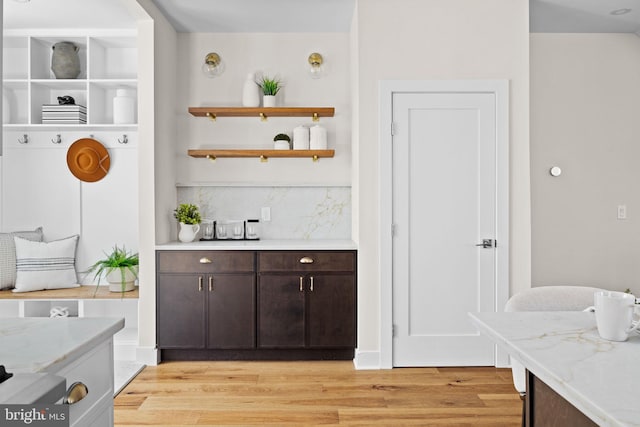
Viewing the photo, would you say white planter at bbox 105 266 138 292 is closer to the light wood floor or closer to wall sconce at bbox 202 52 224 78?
the light wood floor

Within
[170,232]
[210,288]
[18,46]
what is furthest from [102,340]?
[18,46]

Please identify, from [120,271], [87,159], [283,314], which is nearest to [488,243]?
[283,314]

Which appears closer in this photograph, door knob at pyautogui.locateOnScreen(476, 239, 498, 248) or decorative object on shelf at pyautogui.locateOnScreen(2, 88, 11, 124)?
door knob at pyautogui.locateOnScreen(476, 239, 498, 248)

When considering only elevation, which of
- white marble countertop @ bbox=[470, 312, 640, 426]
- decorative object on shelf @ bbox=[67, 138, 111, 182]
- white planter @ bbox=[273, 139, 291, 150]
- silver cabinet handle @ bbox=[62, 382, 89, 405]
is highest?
white planter @ bbox=[273, 139, 291, 150]

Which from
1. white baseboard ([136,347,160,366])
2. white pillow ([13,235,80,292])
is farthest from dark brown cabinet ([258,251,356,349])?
white pillow ([13,235,80,292])

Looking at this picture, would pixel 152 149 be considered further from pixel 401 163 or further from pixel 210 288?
pixel 401 163

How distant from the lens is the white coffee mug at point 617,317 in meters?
1.28

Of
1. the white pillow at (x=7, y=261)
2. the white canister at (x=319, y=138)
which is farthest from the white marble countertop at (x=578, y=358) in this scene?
the white pillow at (x=7, y=261)

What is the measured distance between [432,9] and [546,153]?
162cm

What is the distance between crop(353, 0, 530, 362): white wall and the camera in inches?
144

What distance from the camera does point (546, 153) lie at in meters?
4.32

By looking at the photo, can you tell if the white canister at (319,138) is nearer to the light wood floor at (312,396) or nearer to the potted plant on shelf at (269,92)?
the potted plant on shelf at (269,92)

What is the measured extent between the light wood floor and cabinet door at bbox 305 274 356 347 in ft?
0.63

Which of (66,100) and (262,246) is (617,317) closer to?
(262,246)
